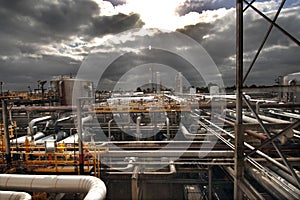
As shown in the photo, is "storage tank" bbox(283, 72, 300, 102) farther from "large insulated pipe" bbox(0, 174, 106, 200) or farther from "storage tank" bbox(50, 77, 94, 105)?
"storage tank" bbox(50, 77, 94, 105)

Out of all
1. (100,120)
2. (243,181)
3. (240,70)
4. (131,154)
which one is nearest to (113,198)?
(131,154)

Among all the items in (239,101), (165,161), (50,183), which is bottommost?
(165,161)

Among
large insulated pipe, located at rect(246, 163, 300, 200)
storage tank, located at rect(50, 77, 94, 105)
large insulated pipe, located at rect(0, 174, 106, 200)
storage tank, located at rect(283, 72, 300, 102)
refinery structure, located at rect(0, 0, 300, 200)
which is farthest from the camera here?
storage tank, located at rect(50, 77, 94, 105)

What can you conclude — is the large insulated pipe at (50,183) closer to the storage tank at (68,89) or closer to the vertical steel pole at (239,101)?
the vertical steel pole at (239,101)

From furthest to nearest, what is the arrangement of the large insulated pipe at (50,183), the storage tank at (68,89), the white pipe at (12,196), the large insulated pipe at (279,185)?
the storage tank at (68,89), the large insulated pipe at (50,183), the white pipe at (12,196), the large insulated pipe at (279,185)

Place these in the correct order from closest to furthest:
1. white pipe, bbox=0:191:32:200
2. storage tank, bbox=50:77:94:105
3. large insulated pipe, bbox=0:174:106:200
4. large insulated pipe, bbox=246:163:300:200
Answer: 1. large insulated pipe, bbox=246:163:300:200
2. white pipe, bbox=0:191:32:200
3. large insulated pipe, bbox=0:174:106:200
4. storage tank, bbox=50:77:94:105

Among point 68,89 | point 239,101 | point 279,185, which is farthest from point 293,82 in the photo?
point 68,89

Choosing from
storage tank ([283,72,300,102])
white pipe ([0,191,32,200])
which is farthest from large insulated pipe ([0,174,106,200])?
storage tank ([283,72,300,102])

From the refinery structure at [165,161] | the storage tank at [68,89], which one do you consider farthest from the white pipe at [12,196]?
the storage tank at [68,89]

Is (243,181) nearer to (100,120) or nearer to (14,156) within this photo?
(14,156)

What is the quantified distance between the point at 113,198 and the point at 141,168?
1.75 m

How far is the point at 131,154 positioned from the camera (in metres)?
5.14

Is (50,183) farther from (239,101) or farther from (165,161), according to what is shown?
(239,101)

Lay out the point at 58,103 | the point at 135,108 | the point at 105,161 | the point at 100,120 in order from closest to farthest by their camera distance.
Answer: the point at 105,161 → the point at 135,108 → the point at 100,120 → the point at 58,103
